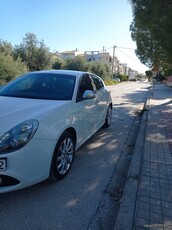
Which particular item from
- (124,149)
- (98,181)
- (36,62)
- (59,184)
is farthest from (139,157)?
(36,62)

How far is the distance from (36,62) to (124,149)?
25.7 meters

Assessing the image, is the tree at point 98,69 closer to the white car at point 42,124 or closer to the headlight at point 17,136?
the white car at point 42,124

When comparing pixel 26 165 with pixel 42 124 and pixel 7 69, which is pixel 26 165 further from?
pixel 7 69

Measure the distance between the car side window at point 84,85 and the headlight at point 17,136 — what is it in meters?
1.45

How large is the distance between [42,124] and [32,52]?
2757 cm

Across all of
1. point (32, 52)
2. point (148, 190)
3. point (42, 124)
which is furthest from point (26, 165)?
point (32, 52)

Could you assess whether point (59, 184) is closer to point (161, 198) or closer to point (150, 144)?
point (161, 198)

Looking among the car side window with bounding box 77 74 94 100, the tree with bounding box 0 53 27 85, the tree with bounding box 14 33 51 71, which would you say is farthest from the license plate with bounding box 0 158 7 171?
the tree with bounding box 14 33 51 71

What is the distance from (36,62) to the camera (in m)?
28.8

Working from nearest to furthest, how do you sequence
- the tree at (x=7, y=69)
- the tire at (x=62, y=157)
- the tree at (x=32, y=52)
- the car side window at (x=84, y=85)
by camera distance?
1. the tire at (x=62, y=157)
2. the car side window at (x=84, y=85)
3. the tree at (x=7, y=69)
4. the tree at (x=32, y=52)

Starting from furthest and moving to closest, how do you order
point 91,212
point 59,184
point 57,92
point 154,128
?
point 154,128, point 57,92, point 59,184, point 91,212

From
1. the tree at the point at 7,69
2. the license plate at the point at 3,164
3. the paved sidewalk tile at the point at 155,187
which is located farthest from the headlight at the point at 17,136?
the tree at the point at 7,69

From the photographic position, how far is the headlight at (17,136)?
259 centimetres

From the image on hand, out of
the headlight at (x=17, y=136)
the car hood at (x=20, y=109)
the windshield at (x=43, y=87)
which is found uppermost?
the windshield at (x=43, y=87)
